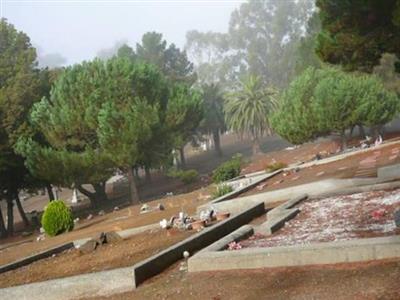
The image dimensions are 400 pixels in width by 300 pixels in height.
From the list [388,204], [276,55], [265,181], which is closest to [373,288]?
[388,204]

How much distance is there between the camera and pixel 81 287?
8570 mm

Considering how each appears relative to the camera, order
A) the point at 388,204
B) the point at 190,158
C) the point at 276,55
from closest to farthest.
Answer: the point at 388,204, the point at 190,158, the point at 276,55

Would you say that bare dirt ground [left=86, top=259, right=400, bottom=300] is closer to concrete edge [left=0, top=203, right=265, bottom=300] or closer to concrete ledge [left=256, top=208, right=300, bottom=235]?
concrete edge [left=0, top=203, right=265, bottom=300]

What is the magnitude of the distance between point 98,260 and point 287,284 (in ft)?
17.3

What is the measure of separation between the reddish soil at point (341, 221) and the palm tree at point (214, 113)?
47.9m

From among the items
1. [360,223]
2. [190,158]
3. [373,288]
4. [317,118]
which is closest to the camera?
[373,288]

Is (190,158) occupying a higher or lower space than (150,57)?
lower

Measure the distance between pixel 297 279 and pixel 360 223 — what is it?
10.1 ft

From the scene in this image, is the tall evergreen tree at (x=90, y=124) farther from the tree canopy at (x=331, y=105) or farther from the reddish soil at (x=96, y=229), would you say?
the tree canopy at (x=331, y=105)

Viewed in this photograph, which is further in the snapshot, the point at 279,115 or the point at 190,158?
the point at 190,158

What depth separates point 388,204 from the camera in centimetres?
1066

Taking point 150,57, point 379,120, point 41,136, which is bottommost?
point 379,120

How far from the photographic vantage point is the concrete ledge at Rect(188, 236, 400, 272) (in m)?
6.95

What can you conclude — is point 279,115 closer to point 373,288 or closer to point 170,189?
point 170,189
